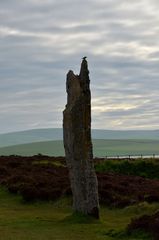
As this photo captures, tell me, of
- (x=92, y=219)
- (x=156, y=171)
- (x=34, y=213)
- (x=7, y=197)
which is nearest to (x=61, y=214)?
(x=34, y=213)

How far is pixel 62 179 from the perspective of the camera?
34.3m

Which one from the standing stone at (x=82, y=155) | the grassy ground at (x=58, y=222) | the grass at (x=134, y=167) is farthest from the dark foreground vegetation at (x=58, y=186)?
the grass at (x=134, y=167)

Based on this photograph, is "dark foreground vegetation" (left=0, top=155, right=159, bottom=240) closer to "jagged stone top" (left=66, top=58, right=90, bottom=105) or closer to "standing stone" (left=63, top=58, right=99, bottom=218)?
"standing stone" (left=63, top=58, right=99, bottom=218)

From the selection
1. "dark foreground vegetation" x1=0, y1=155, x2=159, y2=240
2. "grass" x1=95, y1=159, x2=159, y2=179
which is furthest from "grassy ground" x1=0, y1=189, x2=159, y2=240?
"grass" x1=95, y1=159, x2=159, y2=179

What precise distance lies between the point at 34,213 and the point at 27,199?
12.6ft

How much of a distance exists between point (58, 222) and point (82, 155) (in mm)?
3009

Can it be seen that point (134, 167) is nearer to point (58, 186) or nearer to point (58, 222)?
point (58, 186)

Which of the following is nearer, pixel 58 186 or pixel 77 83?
pixel 77 83

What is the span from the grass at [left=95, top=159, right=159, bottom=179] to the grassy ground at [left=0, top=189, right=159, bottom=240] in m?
24.6

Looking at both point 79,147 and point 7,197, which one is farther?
point 7,197

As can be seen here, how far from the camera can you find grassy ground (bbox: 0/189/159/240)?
18.6 meters

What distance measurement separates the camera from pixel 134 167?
Result: 178 feet

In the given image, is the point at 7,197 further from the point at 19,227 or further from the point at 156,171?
the point at 156,171

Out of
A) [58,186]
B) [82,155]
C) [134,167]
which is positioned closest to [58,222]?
[82,155]
